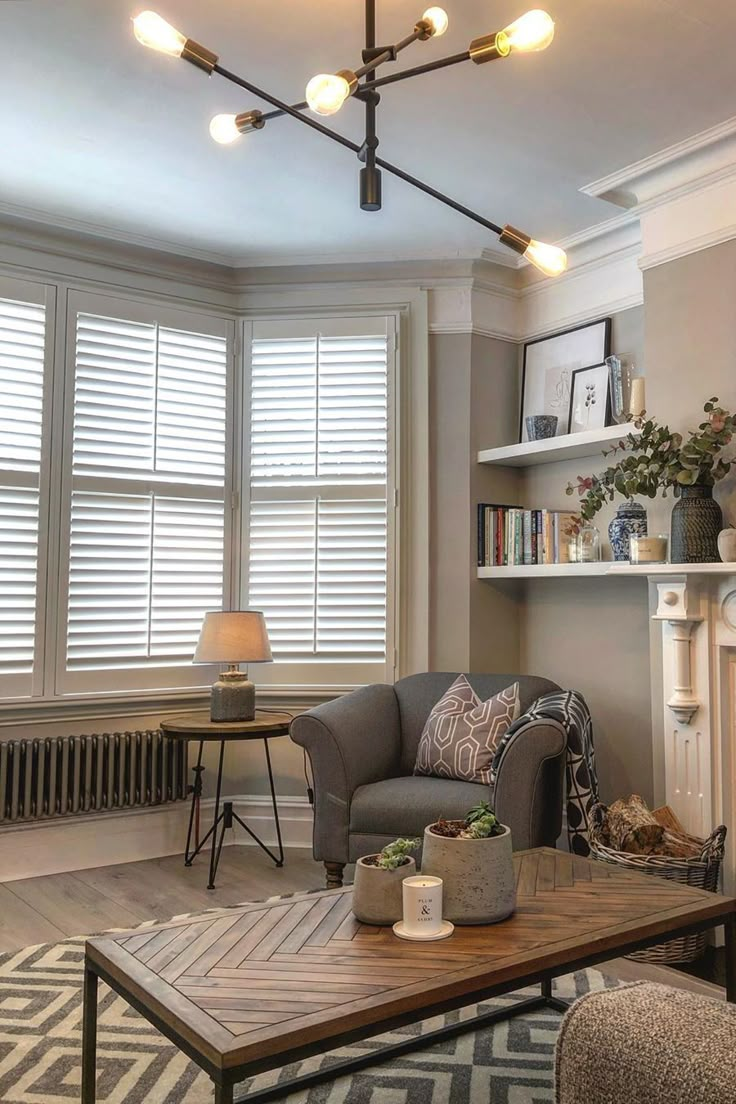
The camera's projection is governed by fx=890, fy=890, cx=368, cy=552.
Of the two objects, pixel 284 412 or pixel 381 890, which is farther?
pixel 284 412

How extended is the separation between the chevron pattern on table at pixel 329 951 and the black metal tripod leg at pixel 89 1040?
10cm

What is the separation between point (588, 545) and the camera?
3.92 meters

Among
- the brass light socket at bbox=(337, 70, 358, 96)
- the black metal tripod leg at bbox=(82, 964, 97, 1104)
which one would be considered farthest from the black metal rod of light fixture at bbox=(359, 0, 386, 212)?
the black metal tripod leg at bbox=(82, 964, 97, 1104)

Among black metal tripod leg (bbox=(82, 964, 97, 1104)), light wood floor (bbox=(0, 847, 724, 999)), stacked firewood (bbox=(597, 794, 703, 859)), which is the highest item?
stacked firewood (bbox=(597, 794, 703, 859))

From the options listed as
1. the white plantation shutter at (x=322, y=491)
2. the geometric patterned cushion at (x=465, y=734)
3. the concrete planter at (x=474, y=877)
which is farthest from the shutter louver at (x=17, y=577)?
the concrete planter at (x=474, y=877)

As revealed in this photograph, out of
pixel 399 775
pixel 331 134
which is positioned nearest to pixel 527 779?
pixel 399 775

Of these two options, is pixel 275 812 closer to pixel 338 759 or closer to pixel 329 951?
pixel 338 759

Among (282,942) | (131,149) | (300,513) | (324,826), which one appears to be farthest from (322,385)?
(282,942)

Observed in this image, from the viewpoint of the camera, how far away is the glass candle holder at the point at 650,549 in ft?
10.7

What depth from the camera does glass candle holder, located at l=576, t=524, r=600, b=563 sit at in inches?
154

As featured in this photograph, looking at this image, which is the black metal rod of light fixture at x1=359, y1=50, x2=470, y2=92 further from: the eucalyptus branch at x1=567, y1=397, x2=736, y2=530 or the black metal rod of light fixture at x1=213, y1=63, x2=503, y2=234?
the eucalyptus branch at x1=567, y1=397, x2=736, y2=530

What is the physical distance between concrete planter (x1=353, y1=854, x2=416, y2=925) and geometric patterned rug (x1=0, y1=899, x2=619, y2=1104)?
1.15 ft

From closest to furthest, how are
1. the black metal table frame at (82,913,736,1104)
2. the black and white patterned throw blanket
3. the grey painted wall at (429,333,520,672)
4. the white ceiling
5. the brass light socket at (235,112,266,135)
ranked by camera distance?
1. the black metal table frame at (82,913,736,1104)
2. the brass light socket at (235,112,266,135)
3. the white ceiling
4. the black and white patterned throw blanket
5. the grey painted wall at (429,333,520,672)

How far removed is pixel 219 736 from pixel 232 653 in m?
0.37
